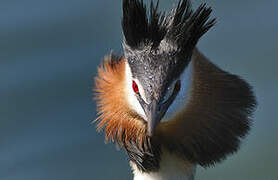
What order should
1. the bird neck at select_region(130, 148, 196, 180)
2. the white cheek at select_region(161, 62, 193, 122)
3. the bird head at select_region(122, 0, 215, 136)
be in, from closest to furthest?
1. the bird head at select_region(122, 0, 215, 136)
2. the white cheek at select_region(161, 62, 193, 122)
3. the bird neck at select_region(130, 148, 196, 180)

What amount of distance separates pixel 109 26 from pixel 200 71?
1738 mm

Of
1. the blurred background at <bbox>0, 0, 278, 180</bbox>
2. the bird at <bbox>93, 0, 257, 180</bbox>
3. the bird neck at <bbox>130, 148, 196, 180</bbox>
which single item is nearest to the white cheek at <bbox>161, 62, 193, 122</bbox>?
the bird at <bbox>93, 0, 257, 180</bbox>

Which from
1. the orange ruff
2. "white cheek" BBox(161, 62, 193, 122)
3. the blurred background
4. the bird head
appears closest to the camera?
the bird head

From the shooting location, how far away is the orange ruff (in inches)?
110

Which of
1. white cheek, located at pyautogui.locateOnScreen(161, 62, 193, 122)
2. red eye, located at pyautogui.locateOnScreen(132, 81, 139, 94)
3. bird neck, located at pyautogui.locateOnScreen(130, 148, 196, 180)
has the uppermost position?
red eye, located at pyautogui.locateOnScreen(132, 81, 139, 94)

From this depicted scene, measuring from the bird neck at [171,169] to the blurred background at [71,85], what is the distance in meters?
1.33

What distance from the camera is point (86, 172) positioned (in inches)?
169

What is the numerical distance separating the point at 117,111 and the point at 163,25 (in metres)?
0.49

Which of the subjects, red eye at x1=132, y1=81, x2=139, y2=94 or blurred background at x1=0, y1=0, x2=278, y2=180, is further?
blurred background at x1=0, y1=0, x2=278, y2=180

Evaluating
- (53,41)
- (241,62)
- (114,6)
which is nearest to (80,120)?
(53,41)

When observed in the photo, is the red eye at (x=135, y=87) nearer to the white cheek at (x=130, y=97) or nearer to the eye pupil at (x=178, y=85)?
the white cheek at (x=130, y=97)

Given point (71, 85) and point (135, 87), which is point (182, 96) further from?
point (71, 85)

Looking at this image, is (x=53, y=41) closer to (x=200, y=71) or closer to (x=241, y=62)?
(x=241, y=62)

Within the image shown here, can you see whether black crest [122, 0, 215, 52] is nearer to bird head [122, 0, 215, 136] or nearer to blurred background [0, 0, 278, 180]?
bird head [122, 0, 215, 136]
